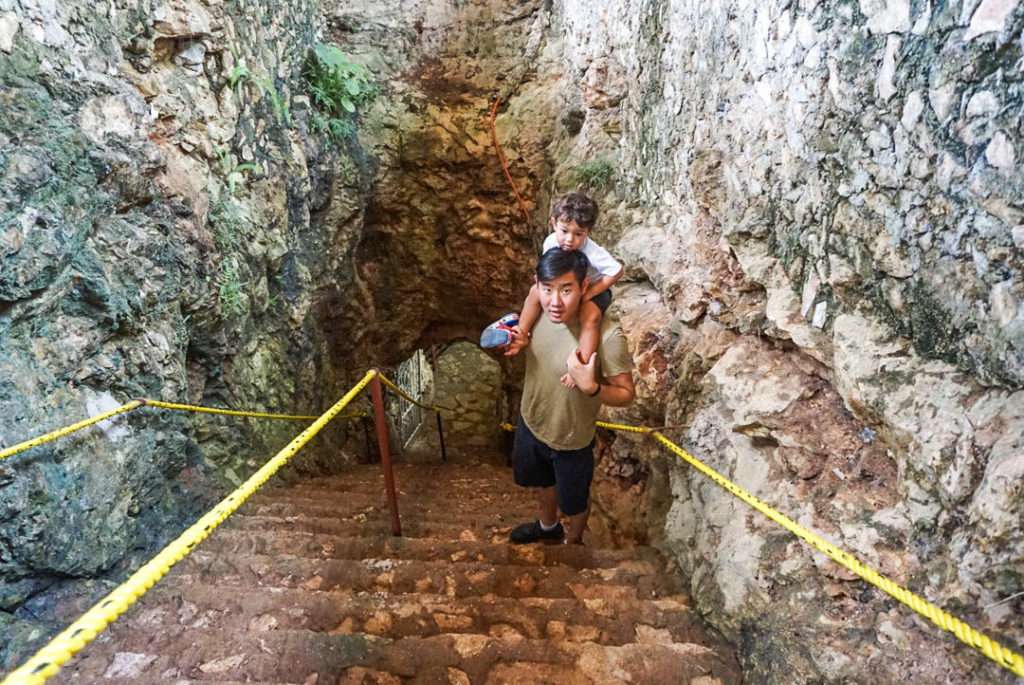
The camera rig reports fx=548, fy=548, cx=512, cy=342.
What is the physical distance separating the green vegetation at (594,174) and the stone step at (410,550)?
3364 mm

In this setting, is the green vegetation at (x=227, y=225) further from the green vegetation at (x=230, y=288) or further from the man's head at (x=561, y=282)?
the man's head at (x=561, y=282)

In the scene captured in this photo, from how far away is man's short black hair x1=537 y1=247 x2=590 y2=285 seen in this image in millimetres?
2463

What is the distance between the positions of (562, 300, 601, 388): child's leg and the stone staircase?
3.48 ft

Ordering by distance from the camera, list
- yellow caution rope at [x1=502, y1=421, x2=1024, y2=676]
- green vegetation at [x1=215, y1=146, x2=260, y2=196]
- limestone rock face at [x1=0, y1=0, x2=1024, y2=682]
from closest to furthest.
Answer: yellow caution rope at [x1=502, y1=421, x2=1024, y2=676] → limestone rock face at [x1=0, y1=0, x2=1024, y2=682] → green vegetation at [x1=215, y1=146, x2=260, y2=196]

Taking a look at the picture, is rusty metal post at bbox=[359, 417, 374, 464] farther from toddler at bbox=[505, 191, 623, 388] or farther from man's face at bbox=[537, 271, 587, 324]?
man's face at bbox=[537, 271, 587, 324]

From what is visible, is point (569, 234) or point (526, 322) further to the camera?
point (569, 234)

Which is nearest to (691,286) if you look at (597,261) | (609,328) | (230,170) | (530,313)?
(597,261)

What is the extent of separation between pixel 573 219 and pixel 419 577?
2.01 meters

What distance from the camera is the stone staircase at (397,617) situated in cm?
205

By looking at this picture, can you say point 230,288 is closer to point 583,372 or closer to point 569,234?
point 569,234

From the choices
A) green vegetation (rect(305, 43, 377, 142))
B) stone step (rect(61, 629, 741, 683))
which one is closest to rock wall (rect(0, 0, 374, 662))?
green vegetation (rect(305, 43, 377, 142))

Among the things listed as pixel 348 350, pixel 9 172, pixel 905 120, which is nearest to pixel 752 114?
pixel 905 120

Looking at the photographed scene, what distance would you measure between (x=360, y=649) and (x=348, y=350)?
534 centimetres

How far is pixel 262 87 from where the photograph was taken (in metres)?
4.68
